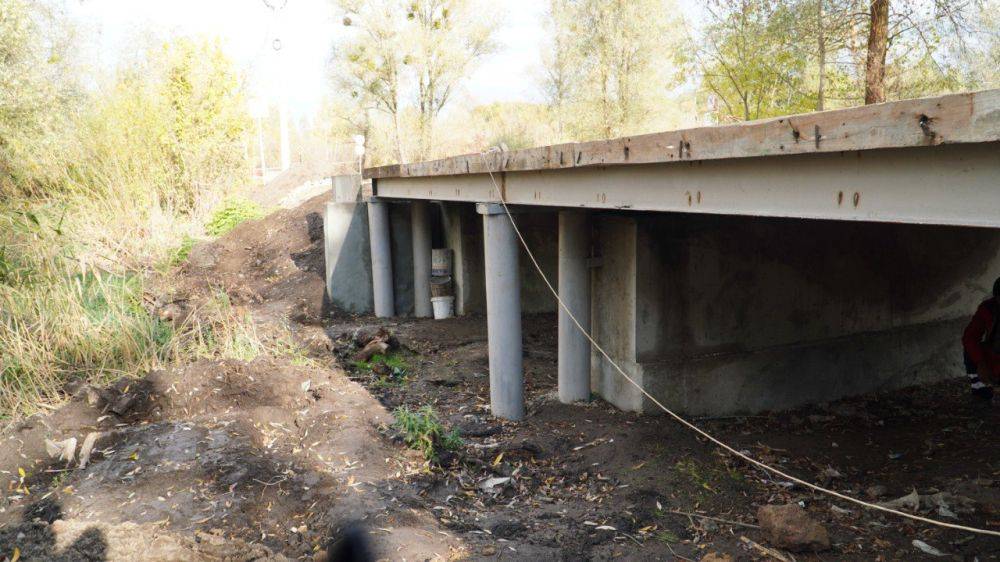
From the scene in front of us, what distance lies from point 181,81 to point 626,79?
524 inches

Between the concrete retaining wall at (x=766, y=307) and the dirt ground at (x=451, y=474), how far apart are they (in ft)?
1.04

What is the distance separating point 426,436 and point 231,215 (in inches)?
527

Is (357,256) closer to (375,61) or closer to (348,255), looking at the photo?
(348,255)

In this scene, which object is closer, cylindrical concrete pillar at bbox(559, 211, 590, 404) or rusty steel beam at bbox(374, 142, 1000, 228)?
rusty steel beam at bbox(374, 142, 1000, 228)

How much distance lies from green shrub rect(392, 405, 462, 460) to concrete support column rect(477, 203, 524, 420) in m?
0.73

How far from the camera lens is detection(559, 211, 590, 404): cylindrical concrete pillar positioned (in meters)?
6.24

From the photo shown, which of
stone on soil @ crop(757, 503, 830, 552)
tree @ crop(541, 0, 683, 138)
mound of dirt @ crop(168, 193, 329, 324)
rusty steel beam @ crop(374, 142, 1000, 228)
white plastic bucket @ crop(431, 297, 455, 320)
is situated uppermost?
tree @ crop(541, 0, 683, 138)

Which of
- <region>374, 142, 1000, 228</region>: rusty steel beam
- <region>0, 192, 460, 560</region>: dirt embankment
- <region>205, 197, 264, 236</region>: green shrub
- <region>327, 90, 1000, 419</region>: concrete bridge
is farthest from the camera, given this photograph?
<region>205, 197, 264, 236</region>: green shrub

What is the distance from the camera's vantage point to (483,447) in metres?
5.65

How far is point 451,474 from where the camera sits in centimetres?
508

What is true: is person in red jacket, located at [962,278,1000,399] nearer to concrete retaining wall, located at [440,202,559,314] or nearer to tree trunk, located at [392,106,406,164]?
concrete retaining wall, located at [440,202,559,314]

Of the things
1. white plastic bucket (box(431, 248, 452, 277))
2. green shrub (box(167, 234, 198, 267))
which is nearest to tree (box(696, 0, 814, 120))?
white plastic bucket (box(431, 248, 452, 277))

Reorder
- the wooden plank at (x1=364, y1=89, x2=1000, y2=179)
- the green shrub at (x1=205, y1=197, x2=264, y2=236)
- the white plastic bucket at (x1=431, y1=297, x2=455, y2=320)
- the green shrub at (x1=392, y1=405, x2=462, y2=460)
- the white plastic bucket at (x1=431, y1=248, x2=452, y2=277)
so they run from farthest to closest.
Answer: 1. the green shrub at (x1=205, y1=197, x2=264, y2=236)
2. the white plastic bucket at (x1=431, y1=248, x2=452, y2=277)
3. the white plastic bucket at (x1=431, y1=297, x2=455, y2=320)
4. the green shrub at (x1=392, y1=405, x2=462, y2=460)
5. the wooden plank at (x1=364, y1=89, x2=1000, y2=179)

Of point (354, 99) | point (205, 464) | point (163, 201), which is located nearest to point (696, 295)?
point (205, 464)
